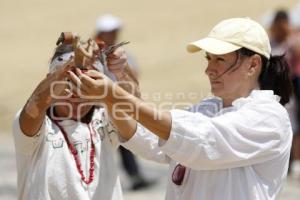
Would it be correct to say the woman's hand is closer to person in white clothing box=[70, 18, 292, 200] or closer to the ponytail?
person in white clothing box=[70, 18, 292, 200]

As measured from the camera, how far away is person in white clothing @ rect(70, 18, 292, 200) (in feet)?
14.2

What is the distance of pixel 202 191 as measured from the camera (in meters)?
4.51

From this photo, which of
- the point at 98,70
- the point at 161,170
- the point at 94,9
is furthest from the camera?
the point at 94,9

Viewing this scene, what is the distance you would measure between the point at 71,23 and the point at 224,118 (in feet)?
Answer: 45.7

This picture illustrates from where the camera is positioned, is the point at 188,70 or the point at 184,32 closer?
the point at 188,70

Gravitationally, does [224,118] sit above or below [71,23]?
above

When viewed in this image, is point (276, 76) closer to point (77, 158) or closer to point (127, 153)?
point (77, 158)

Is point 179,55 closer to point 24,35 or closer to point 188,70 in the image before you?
point 188,70

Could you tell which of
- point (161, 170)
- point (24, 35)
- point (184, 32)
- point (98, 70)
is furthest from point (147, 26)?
point (98, 70)

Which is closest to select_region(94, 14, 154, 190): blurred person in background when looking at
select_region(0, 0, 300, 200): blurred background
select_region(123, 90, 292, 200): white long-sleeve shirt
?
select_region(0, 0, 300, 200): blurred background

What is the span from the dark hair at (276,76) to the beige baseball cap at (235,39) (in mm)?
80

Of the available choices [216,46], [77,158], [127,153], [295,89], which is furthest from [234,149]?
[295,89]

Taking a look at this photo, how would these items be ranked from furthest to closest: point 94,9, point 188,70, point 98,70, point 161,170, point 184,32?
point 94,9
point 184,32
point 188,70
point 161,170
point 98,70

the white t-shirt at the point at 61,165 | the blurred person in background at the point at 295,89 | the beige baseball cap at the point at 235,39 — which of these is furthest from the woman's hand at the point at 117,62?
the blurred person in background at the point at 295,89
